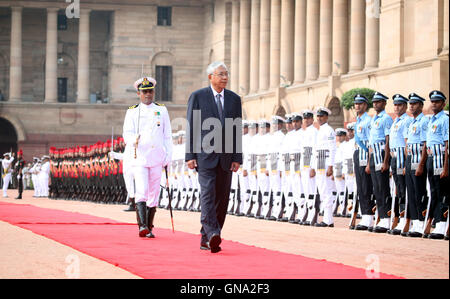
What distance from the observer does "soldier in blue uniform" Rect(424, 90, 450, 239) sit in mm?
14570

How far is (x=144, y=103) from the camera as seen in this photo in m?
14.1

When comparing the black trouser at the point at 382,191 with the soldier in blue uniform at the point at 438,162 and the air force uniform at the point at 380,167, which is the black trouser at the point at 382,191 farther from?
the soldier in blue uniform at the point at 438,162

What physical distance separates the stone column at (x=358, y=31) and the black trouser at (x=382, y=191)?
28742 millimetres

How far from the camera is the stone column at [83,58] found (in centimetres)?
7000

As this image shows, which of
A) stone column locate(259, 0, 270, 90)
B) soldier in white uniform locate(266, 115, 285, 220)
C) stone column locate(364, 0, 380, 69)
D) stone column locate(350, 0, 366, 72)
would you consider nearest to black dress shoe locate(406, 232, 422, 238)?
soldier in white uniform locate(266, 115, 285, 220)

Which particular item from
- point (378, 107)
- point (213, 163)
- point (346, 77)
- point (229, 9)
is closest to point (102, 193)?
point (346, 77)

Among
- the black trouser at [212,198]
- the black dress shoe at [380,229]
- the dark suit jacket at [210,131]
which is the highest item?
the dark suit jacket at [210,131]

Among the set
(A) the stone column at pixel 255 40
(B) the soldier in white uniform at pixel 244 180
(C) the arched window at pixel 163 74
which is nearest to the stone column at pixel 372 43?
(A) the stone column at pixel 255 40

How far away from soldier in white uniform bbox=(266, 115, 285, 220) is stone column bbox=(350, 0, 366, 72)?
23135mm

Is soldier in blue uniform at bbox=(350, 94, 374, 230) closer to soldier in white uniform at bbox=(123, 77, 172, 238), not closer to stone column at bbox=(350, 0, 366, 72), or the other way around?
soldier in white uniform at bbox=(123, 77, 172, 238)

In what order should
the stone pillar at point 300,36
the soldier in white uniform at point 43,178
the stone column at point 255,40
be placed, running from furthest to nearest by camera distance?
1. the stone column at point 255,40
2. the stone pillar at point 300,36
3. the soldier in white uniform at point 43,178

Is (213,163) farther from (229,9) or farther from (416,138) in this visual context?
(229,9)

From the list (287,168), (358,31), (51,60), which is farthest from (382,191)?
(51,60)
